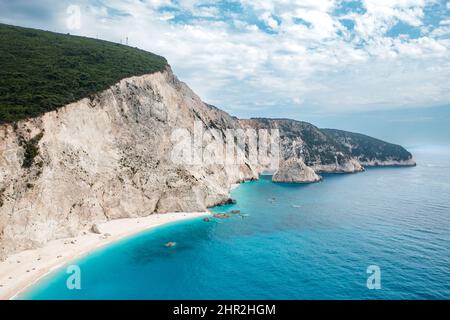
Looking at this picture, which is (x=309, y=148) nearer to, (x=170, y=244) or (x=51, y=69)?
(x=170, y=244)

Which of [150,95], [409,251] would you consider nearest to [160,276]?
[409,251]

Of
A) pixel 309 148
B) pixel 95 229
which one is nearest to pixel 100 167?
pixel 95 229

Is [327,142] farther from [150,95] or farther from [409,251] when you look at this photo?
[409,251]

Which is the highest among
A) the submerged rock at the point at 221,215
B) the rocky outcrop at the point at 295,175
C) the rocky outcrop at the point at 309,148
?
the rocky outcrop at the point at 309,148

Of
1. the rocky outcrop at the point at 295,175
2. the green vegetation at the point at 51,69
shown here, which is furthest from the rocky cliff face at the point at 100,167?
the rocky outcrop at the point at 295,175

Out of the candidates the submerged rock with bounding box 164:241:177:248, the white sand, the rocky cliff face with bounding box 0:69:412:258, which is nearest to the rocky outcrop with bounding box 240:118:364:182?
the rocky cliff face with bounding box 0:69:412:258

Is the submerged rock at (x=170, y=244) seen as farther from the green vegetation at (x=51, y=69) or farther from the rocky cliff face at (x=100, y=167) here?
the green vegetation at (x=51, y=69)
